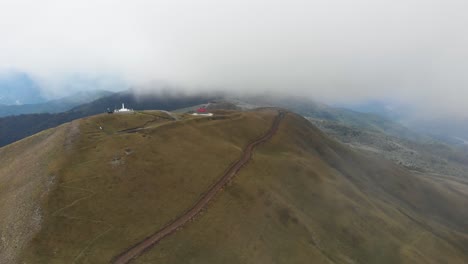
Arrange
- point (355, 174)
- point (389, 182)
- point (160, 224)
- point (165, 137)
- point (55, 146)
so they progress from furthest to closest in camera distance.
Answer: point (389, 182) → point (355, 174) → point (165, 137) → point (55, 146) → point (160, 224)

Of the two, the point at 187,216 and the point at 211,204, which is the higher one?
the point at 211,204

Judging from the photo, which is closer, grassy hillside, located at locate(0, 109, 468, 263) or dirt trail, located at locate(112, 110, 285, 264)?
dirt trail, located at locate(112, 110, 285, 264)

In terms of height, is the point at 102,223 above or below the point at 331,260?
above

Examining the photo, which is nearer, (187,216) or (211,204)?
(187,216)

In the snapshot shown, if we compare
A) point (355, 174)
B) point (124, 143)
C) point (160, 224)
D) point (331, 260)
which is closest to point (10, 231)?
point (160, 224)

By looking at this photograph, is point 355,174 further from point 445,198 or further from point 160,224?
point 160,224

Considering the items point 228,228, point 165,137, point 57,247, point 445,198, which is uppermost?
point 165,137

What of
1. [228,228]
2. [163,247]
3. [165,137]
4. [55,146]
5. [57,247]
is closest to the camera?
[57,247]

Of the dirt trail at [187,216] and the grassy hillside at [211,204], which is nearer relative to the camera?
the dirt trail at [187,216]
